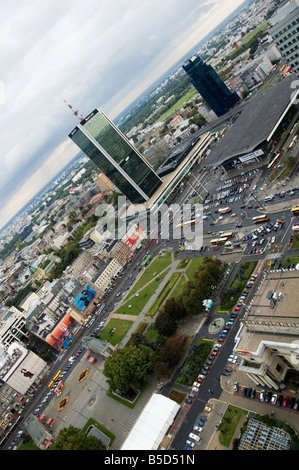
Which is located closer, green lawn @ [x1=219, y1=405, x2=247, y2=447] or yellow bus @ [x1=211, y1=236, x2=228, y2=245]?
green lawn @ [x1=219, y1=405, x2=247, y2=447]

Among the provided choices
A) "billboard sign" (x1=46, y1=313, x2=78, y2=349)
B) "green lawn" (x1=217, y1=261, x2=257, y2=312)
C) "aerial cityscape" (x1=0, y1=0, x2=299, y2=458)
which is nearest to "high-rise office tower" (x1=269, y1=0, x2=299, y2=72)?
"aerial cityscape" (x1=0, y1=0, x2=299, y2=458)

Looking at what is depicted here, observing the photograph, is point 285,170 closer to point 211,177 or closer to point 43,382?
point 211,177

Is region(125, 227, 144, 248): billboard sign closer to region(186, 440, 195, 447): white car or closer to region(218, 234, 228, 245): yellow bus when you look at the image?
region(218, 234, 228, 245): yellow bus

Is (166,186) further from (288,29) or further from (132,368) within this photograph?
(132,368)

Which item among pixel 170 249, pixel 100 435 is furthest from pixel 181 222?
pixel 100 435

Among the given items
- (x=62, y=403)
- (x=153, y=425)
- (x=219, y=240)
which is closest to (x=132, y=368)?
(x=153, y=425)

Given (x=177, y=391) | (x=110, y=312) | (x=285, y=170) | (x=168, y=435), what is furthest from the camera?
(x=110, y=312)

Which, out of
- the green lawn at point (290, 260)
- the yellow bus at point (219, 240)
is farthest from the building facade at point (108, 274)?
the green lawn at point (290, 260)
